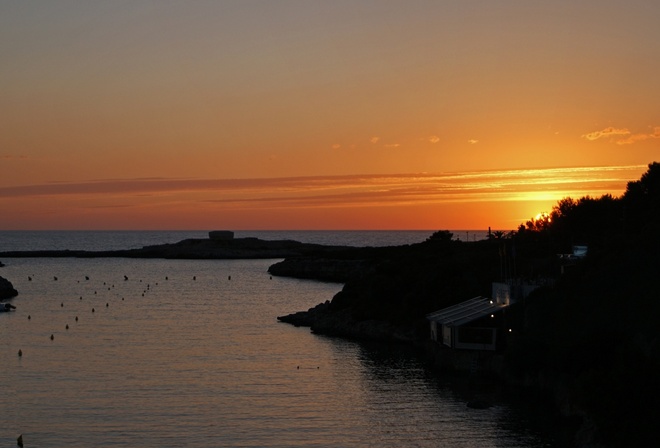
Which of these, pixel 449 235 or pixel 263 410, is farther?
pixel 449 235

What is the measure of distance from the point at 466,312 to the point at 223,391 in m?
24.5

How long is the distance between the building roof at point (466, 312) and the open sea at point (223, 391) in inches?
185

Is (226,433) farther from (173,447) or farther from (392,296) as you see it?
(392,296)

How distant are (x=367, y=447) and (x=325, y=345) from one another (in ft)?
127

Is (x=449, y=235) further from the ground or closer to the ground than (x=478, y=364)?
further from the ground

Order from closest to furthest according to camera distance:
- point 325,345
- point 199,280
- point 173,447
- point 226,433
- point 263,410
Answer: point 173,447 → point 226,433 → point 263,410 → point 325,345 → point 199,280

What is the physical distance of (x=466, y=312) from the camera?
7575cm

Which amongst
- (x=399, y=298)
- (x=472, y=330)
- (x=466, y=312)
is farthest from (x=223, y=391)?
(x=399, y=298)

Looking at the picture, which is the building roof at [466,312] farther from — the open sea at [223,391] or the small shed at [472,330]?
the open sea at [223,391]

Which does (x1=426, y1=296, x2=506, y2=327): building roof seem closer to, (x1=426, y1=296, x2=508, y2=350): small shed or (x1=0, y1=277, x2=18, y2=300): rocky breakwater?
(x1=426, y1=296, x2=508, y2=350): small shed

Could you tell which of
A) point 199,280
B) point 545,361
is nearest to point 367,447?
point 545,361

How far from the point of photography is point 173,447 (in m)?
48.5

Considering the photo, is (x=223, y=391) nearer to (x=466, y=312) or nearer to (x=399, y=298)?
(x=466, y=312)

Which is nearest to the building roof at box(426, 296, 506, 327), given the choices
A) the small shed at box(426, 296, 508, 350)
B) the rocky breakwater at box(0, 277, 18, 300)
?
the small shed at box(426, 296, 508, 350)
